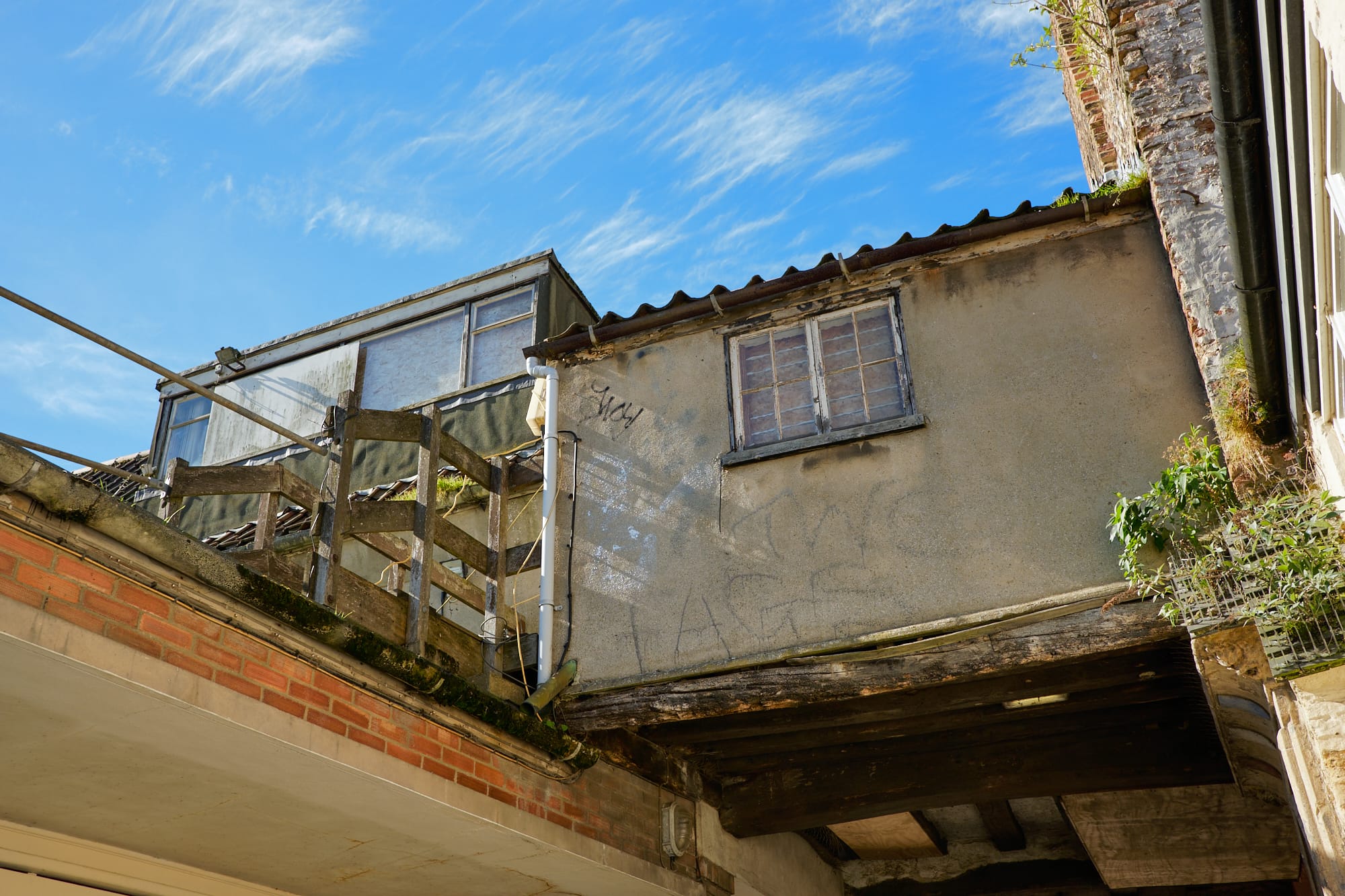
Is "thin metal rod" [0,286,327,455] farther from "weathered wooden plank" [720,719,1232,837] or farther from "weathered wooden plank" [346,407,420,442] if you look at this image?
"weathered wooden plank" [720,719,1232,837]

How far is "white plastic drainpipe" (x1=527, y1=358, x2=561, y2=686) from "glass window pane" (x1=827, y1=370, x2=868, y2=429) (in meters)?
2.05

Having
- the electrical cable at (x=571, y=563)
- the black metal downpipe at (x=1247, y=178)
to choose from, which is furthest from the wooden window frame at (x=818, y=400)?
the black metal downpipe at (x=1247, y=178)

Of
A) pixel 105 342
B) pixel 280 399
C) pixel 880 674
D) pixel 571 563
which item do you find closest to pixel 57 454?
pixel 105 342

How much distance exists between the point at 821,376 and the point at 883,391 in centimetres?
45

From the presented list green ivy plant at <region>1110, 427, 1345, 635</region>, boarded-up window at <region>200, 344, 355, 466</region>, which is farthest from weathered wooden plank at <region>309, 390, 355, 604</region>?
boarded-up window at <region>200, 344, 355, 466</region>

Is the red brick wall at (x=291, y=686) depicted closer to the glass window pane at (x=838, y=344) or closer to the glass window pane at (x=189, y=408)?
the glass window pane at (x=838, y=344)

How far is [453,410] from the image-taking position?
1106 centimetres

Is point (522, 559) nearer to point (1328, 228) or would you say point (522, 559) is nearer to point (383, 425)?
point (383, 425)

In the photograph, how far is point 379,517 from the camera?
20.8 ft

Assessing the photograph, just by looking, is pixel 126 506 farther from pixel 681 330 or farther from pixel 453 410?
pixel 453 410

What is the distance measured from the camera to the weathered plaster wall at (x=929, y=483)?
21.2 feet

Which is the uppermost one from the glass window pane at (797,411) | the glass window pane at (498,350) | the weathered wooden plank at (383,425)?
the glass window pane at (498,350)

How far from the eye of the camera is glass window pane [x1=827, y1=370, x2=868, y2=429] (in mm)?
7266

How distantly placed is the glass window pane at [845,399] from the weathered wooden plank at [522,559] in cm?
225
